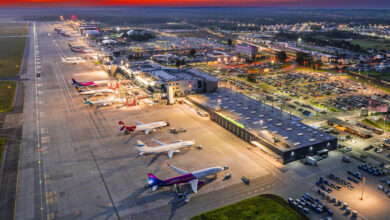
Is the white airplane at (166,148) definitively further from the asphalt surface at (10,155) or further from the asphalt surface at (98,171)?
the asphalt surface at (10,155)

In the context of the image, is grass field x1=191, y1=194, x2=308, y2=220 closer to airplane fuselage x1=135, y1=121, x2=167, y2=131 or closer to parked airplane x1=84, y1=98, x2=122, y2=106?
airplane fuselage x1=135, y1=121, x2=167, y2=131

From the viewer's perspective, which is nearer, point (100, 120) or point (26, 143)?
point (26, 143)

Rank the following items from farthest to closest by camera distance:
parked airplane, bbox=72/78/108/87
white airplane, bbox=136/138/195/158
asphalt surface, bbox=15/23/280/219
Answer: parked airplane, bbox=72/78/108/87 → white airplane, bbox=136/138/195/158 → asphalt surface, bbox=15/23/280/219

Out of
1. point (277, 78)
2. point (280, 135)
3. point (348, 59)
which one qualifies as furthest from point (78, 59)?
point (348, 59)

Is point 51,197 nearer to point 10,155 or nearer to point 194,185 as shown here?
point 10,155

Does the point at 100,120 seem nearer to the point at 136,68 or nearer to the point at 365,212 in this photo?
the point at 136,68

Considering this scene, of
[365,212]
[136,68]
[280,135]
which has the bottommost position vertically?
[365,212]

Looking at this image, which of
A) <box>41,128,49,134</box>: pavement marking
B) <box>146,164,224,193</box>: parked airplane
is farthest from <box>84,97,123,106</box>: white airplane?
<box>146,164,224,193</box>: parked airplane
